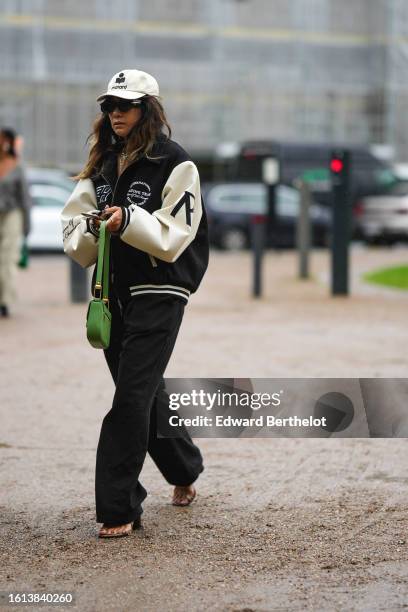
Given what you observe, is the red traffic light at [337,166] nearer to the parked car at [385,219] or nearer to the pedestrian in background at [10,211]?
the pedestrian in background at [10,211]

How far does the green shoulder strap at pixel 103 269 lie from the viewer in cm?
532

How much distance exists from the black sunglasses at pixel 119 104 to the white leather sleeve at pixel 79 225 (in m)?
0.32

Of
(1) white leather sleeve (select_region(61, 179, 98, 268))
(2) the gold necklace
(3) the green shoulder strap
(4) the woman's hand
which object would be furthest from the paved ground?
(2) the gold necklace

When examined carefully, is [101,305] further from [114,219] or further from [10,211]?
[10,211]

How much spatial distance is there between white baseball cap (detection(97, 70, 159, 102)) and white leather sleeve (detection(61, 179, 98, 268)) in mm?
377

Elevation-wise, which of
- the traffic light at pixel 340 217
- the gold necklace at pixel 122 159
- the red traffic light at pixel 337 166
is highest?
the gold necklace at pixel 122 159

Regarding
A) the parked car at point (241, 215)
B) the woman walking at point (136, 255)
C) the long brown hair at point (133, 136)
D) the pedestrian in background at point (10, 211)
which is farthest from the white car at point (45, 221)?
the woman walking at point (136, 255)

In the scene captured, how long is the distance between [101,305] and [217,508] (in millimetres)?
1168

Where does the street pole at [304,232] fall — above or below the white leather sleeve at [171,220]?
below

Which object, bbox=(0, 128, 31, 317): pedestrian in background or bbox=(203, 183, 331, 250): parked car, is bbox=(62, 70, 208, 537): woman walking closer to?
bbox=(0, 128, 31, 317): pedestrian in background

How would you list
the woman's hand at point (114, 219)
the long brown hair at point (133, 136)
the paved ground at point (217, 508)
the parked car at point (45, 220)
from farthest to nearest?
the parked car at point (45, 220), the long brown hair at point (133, 136), the woman's hand at point (114, 219), the paved ground at point (217, 508)

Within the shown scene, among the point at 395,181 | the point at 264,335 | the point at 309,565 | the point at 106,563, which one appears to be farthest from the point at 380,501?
the point at 395,181

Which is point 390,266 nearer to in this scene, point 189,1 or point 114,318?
point 114,318

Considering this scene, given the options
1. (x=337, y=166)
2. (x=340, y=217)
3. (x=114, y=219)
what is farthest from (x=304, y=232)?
(x=114, y=219)
